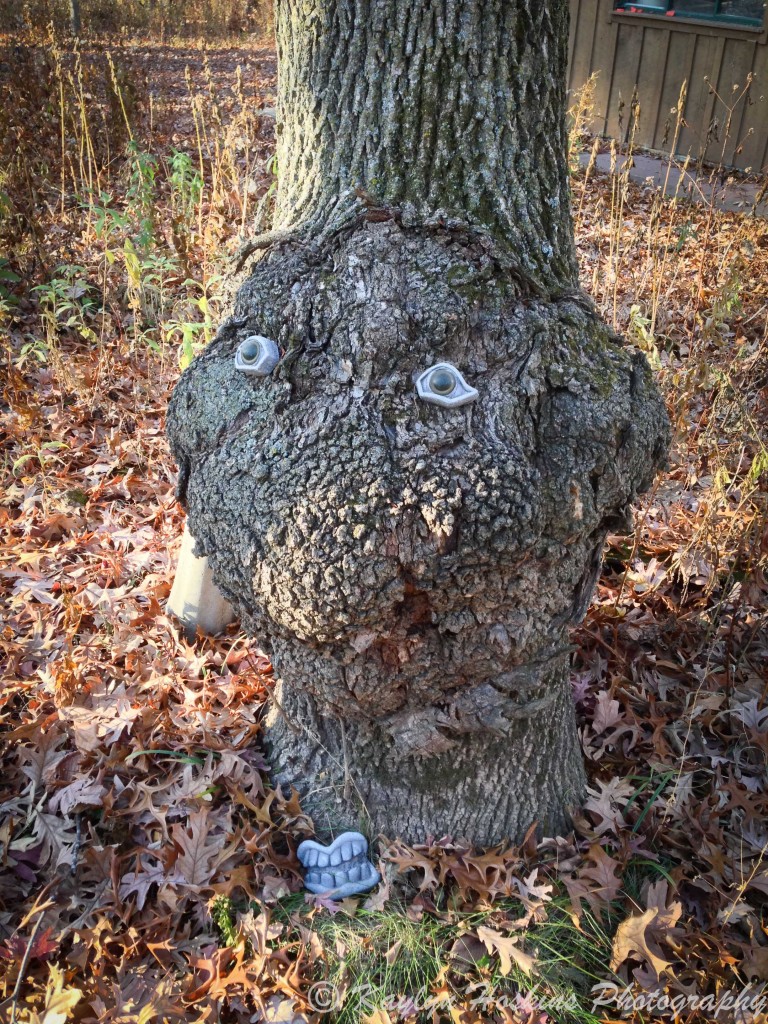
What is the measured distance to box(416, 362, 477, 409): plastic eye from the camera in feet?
5.46

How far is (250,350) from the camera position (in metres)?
1.79

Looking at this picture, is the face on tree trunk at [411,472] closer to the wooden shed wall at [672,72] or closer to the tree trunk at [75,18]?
the wooden shed wall at [672,72]

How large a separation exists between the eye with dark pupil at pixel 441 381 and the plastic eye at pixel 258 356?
0.39m

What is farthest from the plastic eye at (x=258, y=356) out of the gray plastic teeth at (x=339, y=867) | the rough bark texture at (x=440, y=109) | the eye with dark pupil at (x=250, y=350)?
the gray plastic teeth at (x=339, y=867)

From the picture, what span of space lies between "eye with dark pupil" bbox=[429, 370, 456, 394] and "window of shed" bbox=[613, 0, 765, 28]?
823cm

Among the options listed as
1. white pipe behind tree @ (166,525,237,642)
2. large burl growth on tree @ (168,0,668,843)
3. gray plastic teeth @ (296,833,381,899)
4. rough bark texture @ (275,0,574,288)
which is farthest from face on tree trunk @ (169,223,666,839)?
white pipe behind tree @ (166,525,237,642)

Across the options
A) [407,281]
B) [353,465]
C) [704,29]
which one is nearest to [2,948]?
[353,465]

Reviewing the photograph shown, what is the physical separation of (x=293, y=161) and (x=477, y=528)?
3.79 ft

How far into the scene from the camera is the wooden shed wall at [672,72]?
7660 millimetres

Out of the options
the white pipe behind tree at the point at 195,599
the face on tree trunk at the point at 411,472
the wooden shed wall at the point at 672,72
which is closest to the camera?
the face on tree trunk at the point at 411,472

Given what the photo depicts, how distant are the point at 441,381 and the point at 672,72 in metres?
8.79

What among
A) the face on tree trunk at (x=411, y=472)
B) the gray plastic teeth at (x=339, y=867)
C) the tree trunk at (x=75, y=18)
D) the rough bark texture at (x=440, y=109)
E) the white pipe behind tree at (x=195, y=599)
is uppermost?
the tree trunk at (x=75, y=18)

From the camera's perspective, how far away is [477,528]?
1613mm

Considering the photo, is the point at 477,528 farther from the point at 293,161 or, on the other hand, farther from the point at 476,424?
the point at 293,161
